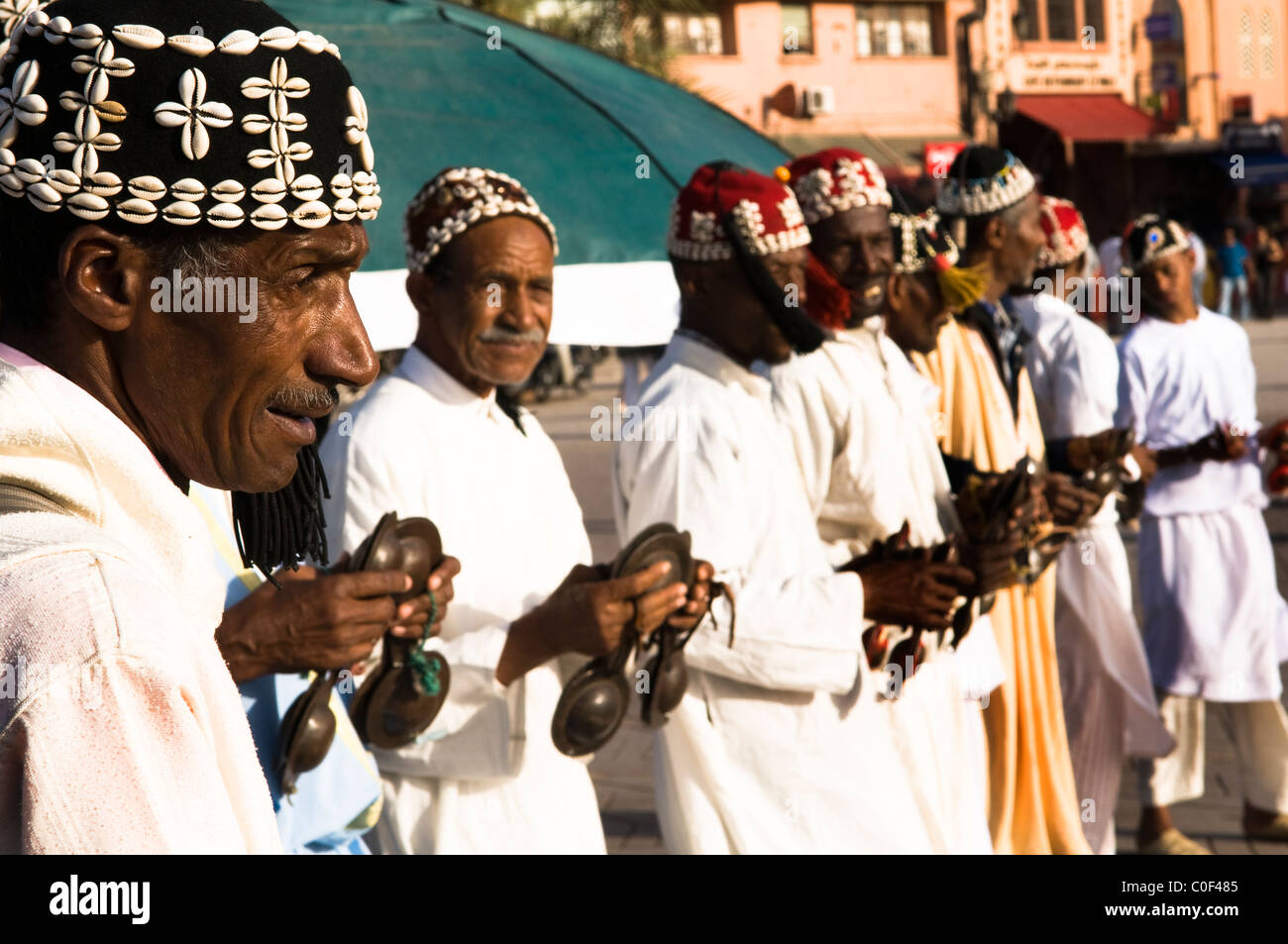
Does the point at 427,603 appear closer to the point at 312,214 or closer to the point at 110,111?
the point at 312,214

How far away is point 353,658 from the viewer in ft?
7.48

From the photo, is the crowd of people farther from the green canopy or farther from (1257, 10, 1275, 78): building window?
(1257, 10, 1275, 78): building window

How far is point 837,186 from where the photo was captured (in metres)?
4.30

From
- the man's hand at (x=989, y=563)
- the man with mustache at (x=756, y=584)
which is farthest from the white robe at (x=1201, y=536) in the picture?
the man with mustache at (x=756, y=584)

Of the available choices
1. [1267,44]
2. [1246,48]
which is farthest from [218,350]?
[1267,44]

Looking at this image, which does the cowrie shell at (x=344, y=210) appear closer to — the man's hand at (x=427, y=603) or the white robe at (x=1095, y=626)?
the man's hand at (x=427, y=603)

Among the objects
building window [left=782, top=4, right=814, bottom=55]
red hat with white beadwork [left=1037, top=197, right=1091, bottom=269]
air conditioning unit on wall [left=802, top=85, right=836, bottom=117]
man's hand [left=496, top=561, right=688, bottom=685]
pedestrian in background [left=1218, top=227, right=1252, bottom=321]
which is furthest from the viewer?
building window [left=782, top=4, right=814, bottom=55]

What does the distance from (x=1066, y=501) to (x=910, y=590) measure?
1459 millimetres

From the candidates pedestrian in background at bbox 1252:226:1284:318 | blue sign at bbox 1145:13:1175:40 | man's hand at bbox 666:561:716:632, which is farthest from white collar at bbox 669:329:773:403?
blue sign at bbox 1145:13:1175:40

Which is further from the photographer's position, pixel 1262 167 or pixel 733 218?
pixel 1262 167

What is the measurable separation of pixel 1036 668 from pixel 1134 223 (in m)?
2.19

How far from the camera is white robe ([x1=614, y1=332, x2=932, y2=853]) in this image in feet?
10.9
